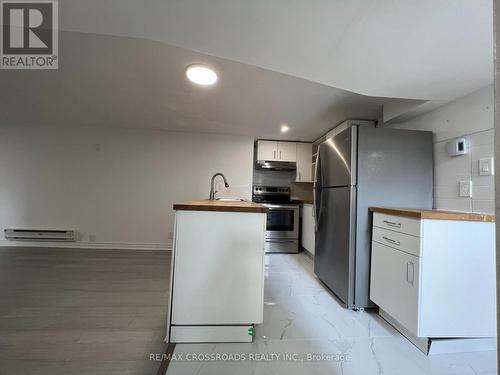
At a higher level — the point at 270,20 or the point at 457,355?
the point at 270,20

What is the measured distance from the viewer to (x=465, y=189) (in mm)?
1765

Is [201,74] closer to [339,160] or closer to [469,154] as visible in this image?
[339,160]

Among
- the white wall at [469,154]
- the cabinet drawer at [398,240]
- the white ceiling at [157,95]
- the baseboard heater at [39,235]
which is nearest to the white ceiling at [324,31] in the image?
the white wall at [469,154]

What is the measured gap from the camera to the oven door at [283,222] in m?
3.76

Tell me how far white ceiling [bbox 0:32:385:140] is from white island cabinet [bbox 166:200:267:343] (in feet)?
4.16

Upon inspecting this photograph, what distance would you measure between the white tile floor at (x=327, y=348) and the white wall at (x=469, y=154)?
3.54 ft

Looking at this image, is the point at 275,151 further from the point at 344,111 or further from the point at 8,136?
the point at 8,136

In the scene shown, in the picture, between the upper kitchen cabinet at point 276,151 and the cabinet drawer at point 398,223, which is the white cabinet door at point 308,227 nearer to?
the upper kitchen cabinet at point 276,151

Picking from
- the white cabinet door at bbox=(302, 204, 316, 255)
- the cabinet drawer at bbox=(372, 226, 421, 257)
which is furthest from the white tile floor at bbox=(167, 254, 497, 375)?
the white cabinet door at bbox=(302, 204, 316, 255)

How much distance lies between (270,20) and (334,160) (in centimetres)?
150

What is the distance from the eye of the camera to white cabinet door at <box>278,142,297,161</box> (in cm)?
416

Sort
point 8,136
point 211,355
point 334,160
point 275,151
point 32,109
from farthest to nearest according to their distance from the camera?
point 275,151 → point 8,136 → point 32,109 → point 334,160 → point 211,355

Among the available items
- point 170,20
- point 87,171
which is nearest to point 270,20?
point 170,20

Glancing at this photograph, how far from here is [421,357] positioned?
1.41m
